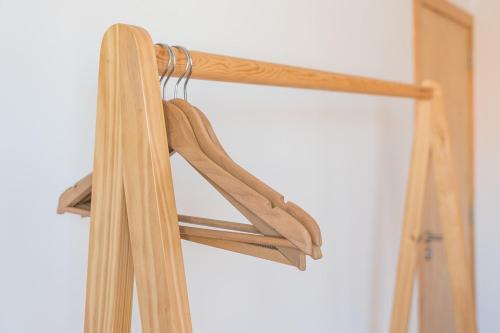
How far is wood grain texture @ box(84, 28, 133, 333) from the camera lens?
786 millimetres

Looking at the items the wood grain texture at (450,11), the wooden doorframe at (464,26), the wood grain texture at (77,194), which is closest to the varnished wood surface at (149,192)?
the wood grain texture at (77,194)

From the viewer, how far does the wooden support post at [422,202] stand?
1781 millimetres

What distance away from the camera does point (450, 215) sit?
5.99ft

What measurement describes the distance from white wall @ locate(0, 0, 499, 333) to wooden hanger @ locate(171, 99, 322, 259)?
38 centimetres

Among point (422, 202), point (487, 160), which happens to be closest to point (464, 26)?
point (487, 160)

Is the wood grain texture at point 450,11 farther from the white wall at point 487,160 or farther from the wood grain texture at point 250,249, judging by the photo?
the wood grain texture at point 250,249

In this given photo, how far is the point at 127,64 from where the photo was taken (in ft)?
2.52

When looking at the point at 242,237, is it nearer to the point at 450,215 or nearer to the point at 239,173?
the point at 239,173

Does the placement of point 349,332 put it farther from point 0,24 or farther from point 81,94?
point 0,24

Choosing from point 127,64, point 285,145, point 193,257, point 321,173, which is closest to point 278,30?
point 285,145

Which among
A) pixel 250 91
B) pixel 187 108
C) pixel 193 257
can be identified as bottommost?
pixel 193 257

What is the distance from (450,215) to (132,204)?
4.38ft

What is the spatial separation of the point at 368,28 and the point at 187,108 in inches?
59.1

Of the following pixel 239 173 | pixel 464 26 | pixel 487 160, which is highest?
pixel 464 26
